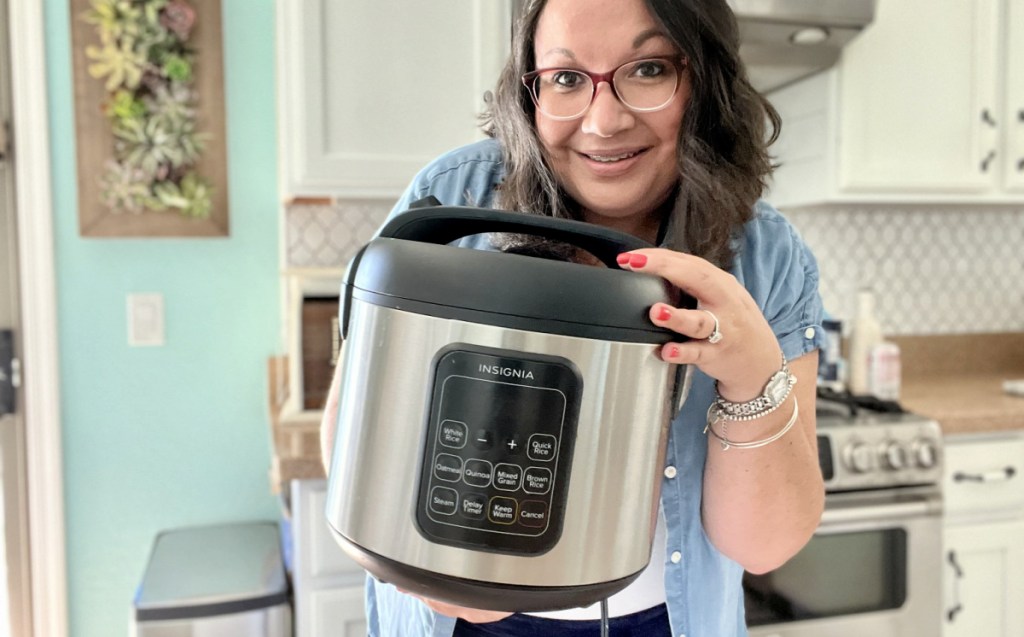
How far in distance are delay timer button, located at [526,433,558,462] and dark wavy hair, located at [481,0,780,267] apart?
30 cm

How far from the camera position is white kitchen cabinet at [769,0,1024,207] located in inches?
65.7

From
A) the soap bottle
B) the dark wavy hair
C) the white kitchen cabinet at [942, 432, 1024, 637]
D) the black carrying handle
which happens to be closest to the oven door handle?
the white kitchen cabinet at [942, 432, 1024, 637]

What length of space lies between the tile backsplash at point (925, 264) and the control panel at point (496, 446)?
1801mm

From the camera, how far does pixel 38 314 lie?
1.58m

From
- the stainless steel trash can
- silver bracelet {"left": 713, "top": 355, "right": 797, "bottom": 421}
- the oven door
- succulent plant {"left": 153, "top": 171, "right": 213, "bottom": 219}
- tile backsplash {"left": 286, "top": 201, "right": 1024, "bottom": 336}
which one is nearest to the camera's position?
silver bracelet {"left": 713, "top": 355, "right": 797, "bottom": 421}

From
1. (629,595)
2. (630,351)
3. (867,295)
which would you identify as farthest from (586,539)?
(867,295)

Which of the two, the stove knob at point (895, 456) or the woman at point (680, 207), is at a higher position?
the woman at point (680, 207)

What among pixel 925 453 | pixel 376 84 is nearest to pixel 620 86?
pixel 376 84

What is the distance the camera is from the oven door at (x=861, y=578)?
53.1 inches

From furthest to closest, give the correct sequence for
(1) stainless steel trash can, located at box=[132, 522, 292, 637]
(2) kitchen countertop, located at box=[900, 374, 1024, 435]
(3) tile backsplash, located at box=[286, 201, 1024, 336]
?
(3) tile backsplash, located at box=[286, 201, 1024, 336] → (2) kitchen countertop, located at box=[900, 374, 1024, 435] → (1) stainless steel trash can, located at box=[132, 522, 292, 637]

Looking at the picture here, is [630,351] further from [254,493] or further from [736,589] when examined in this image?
[254,493]

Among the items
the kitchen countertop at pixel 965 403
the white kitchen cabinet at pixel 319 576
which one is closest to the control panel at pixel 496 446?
the white kitchen cabinet at pixel 319 576

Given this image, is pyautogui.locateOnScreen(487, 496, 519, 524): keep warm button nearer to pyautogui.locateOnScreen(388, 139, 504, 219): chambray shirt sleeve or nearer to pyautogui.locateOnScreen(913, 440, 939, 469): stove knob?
pyautogui.locateOnScreen(388, 139, 504, 219): chambray shirt sleeve

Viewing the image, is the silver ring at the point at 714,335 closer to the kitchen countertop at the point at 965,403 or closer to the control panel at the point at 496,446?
the control panel at the point at 496,446
